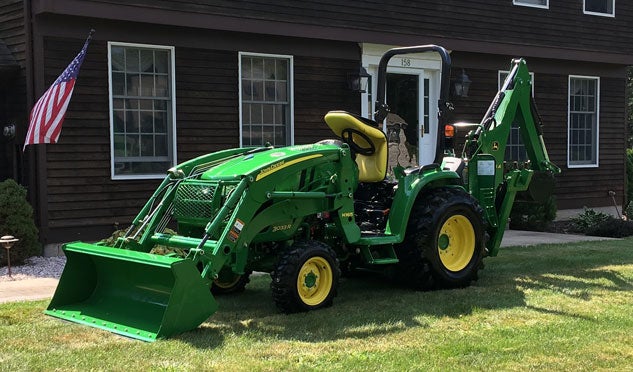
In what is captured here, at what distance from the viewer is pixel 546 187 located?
8.30m

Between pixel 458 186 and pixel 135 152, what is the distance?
4.95 meters

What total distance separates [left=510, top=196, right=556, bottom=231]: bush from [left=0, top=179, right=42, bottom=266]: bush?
8.12 metres

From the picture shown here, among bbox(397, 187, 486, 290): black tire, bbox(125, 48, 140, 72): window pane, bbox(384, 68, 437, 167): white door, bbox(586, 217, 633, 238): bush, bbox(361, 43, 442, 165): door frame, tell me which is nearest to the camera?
bbox(397, 187, 486, 290): black tire

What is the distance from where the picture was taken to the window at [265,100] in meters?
11.2

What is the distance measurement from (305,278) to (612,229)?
7840 millimetres

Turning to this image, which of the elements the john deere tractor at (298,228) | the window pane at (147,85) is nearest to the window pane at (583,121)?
the john deere tractor at (298,228)

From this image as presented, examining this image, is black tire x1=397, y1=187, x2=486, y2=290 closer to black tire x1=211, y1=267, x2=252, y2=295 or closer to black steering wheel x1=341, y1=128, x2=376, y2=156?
black steering wheel x1=341, y1=128, x2=376, y2=156

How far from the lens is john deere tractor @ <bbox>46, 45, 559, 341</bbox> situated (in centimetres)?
553

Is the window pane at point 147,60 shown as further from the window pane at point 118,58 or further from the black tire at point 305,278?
the black tire at point 305,278

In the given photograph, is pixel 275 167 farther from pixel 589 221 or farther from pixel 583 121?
pixel 583 121

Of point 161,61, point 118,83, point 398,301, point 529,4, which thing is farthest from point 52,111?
point 529,4

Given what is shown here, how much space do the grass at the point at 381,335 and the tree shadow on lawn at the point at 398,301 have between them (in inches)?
0.4

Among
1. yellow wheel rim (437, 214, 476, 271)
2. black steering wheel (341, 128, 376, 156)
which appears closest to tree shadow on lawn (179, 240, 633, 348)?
yellow wheel rim (437, 214, 476, 271)

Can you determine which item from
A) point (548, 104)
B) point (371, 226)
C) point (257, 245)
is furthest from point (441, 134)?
point (548, 104)
